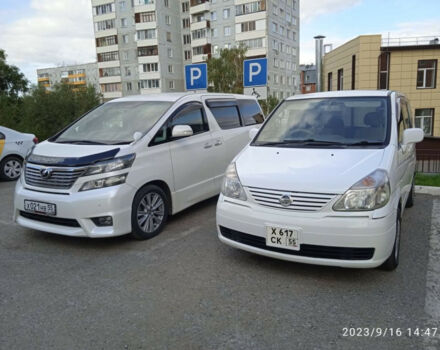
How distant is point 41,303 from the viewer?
3125 millimetres

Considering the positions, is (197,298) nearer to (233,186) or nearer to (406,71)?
(233,186)

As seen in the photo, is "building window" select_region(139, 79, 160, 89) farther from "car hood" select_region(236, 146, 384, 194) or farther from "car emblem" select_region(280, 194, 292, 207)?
"car emblem" select_region(280, 194, 292, 207)

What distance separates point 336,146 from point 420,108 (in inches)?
1016

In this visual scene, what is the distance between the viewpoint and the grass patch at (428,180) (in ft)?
22.6

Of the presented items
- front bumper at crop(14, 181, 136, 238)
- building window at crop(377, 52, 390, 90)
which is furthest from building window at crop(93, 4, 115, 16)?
front bumper at crop(14, 181, 136, 238)

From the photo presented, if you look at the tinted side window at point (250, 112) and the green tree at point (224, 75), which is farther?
the green tree at point (224, 75)

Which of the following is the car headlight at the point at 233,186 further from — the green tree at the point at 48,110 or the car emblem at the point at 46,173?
the green tree at the point at 48,110

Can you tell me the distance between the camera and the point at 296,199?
10.6 ft

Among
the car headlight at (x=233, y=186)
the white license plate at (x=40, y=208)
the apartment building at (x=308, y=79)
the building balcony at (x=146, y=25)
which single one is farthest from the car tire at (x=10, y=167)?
the apartment building at (x=308, y=79)

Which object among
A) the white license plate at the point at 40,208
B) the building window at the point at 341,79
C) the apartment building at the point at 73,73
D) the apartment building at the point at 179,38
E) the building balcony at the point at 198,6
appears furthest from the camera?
the apartment building at the point at 73,73

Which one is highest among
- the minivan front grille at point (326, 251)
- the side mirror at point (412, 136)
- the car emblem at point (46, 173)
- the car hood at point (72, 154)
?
the side mirror at point (412, 136)

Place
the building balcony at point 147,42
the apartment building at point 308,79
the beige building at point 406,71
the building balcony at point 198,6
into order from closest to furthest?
the beige building at point 406,71 < the building balcony at point 198,6 < the building balcony at point 147,42 < the apartment building at point 308,79

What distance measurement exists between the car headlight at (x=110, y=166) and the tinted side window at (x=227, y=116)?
2102mm

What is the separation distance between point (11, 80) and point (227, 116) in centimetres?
3337
